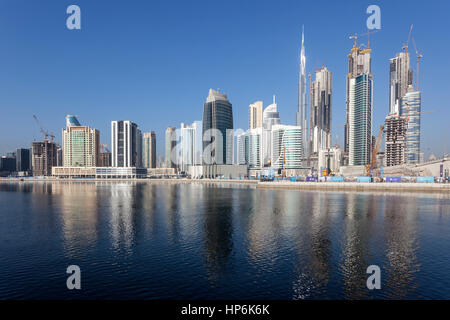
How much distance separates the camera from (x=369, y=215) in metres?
75.4

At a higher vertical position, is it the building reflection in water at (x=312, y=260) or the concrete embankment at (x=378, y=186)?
the building reflection in water at (x=312, y=260)

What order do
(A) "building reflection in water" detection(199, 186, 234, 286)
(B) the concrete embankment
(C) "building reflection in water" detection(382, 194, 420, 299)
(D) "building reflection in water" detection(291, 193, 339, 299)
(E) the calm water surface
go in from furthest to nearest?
(B) the concrete embankment < (A) "building reflection in water" detection(199, 186, 234, 286) < (C) "building reflection in water" detection(382, 194, 420, 299) < (D) "building reflection in water" detection(291, 193, 339, 299) < (E) the calm water surface

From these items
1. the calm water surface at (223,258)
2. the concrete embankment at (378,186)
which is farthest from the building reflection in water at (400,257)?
the concrete embankment at (378,186)

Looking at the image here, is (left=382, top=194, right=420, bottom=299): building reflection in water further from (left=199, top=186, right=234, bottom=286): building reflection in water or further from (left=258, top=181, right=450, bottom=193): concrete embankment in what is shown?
(left=258, top=181, right=450, bottom=193): concrete embankment

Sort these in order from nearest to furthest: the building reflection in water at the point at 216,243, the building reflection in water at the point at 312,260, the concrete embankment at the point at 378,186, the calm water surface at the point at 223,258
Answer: the calm water surface at the point at 223,258
the building reflection in water at the point at 312,260
the building reflection in water at the point at 216,243
the concrete embankment at the point at 378,186

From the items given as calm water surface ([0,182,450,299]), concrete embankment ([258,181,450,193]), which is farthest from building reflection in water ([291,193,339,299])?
concrete embankment ([258,181,450,193])

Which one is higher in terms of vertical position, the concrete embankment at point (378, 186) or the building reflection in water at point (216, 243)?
the building reflection in water at point (216, 243)

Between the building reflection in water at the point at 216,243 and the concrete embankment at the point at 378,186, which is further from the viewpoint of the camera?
the concrete embankment at the point at 378,186

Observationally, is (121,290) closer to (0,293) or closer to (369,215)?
(0,293)

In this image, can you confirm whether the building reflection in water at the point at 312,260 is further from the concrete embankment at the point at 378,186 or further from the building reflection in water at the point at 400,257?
the concrete embankment at the point at 378,186

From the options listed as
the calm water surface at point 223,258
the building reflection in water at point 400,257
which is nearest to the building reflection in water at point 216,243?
the calm water surface at point 223,258

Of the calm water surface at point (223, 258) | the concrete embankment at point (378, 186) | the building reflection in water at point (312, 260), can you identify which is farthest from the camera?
the concrete embankment at point (378, 186)

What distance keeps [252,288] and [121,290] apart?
15106mm
